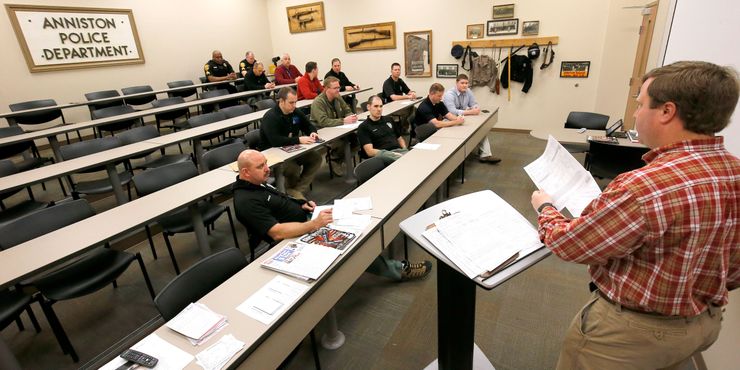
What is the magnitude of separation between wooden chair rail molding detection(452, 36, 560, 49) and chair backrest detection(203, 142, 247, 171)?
202 inches

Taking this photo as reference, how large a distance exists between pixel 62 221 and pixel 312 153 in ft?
→ 7.64

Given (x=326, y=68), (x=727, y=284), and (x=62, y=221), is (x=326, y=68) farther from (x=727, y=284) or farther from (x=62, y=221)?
(x=727, y=284)

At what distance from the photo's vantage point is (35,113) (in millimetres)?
5480

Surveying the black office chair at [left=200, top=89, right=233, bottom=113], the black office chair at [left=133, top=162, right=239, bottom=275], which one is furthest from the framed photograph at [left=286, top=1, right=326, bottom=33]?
the black office chair at [left=133, top=162, right=239, bottom=275]

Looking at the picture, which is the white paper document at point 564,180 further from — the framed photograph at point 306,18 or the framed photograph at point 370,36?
the framed photograph at point 306,18

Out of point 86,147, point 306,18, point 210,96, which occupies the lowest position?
point 86,147

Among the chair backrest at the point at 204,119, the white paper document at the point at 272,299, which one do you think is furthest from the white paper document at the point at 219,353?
the chair backrest at the point at 204,119

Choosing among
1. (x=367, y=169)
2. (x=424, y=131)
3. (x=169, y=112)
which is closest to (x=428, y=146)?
(x=424, y=131)

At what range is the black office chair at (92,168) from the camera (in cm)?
342

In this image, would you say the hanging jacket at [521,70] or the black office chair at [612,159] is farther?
the hanging jacket at [521,70]

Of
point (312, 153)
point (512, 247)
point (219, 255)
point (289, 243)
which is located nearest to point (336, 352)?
point (289, 243)

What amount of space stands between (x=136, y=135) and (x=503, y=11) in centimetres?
611

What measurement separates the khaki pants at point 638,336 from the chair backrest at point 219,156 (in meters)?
3.27

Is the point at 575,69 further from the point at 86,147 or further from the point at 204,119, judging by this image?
the point at 86,147
